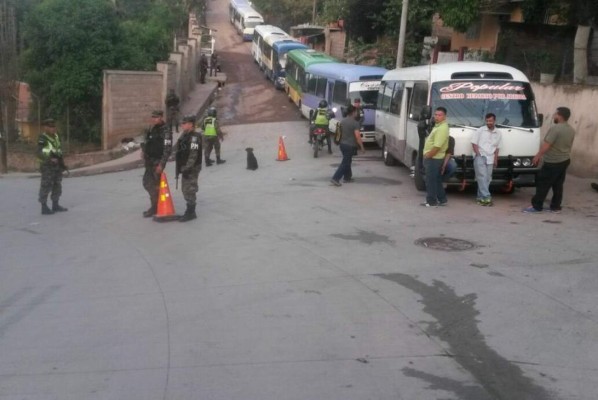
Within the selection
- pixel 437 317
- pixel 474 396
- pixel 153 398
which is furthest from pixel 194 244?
pixel 474 396

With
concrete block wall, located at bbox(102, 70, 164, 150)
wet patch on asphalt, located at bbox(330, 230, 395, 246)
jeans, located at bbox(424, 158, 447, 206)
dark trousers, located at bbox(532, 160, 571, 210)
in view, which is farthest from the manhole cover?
concrete block wall, located at bbox(102, 70, 164, 150)

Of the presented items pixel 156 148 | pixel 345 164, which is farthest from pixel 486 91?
pixel 156 148

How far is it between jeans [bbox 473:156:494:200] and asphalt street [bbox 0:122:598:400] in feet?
1.08

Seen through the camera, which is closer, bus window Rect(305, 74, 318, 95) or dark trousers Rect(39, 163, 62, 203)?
dark trousers Rect(39, 163, 62, 203)

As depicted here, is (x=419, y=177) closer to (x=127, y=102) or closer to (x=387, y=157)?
(x=387, y=157)

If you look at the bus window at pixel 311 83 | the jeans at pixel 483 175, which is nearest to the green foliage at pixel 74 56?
the bus window at pixel 311 83

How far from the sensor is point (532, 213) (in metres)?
12.3

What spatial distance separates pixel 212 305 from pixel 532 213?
6.84 metres

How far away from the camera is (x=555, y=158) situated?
467 inches

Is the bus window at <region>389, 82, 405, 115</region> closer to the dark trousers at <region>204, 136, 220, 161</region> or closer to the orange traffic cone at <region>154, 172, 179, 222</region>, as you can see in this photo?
the dark trousers at <region>204, 136, 220, 161</region>

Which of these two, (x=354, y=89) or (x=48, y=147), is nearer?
(x=48, y=147)

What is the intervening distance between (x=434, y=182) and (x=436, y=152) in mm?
587

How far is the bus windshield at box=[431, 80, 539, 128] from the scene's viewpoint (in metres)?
13.3

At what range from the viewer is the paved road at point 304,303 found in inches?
218
